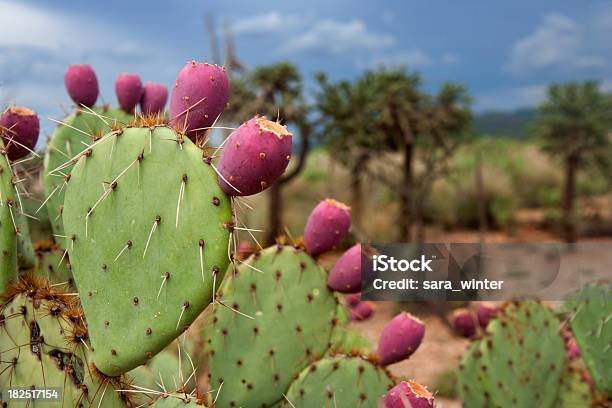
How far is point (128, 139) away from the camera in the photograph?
127cm

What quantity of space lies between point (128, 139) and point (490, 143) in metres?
21.0

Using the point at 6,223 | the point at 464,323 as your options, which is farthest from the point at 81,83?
the point at 464,323

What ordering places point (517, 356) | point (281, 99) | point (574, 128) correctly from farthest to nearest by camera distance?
point (574, 128)
point (281, 99)
point (517, 356)

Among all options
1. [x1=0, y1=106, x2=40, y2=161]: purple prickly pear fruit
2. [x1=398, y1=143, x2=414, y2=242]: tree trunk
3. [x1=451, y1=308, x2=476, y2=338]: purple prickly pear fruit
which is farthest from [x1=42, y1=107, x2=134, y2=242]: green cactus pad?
[x1=398, y1=143, x2=414, y2=242]: tree trunk

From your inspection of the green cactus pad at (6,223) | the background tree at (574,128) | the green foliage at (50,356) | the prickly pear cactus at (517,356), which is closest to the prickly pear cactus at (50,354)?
the green foliage at (50,356)

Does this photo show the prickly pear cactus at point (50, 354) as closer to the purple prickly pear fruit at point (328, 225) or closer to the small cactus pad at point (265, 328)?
the small cactus pad at point (265, 328)

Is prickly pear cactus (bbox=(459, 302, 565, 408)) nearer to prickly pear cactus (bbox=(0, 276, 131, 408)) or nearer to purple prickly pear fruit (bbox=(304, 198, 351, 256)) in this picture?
purple prickly pear fruit (bbox=(304, 198, 351, 256))

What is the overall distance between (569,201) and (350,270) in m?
12.5

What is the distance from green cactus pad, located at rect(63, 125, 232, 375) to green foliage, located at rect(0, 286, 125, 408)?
0.18 ft

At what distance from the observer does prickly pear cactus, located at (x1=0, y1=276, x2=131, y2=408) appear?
4.38ft

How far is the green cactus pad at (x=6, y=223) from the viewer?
1411 mm

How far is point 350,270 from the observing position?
72.9 inches

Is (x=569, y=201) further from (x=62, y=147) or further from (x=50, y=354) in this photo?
(x=50, y=354)

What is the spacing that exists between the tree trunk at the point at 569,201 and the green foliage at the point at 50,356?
12476mm
